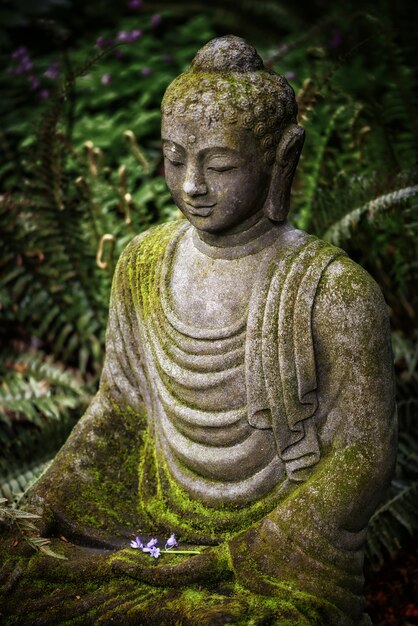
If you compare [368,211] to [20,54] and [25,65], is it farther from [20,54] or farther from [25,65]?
[20,54]

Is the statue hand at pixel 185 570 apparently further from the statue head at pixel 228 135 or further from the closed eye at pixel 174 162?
the closed eye at pixel 174 162

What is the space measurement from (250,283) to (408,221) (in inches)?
113

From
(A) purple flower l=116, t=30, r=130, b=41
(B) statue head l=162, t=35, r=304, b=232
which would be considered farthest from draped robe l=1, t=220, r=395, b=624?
(A) purple flower l=116, t=30, r=130, b=41

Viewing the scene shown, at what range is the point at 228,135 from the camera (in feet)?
9.90

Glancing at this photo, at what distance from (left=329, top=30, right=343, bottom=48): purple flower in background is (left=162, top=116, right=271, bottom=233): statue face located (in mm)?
5041

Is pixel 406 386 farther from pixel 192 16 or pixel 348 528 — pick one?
pixel 192 16

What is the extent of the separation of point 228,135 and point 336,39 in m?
5.17

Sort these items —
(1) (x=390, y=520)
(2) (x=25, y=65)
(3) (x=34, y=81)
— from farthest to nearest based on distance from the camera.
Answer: (2) (x=25, y=65), (3) (x=34, y=81), (1) (x=390, y=520)

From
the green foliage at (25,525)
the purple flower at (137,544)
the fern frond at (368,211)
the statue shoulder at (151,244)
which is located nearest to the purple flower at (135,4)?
the fern frond at (368,211)

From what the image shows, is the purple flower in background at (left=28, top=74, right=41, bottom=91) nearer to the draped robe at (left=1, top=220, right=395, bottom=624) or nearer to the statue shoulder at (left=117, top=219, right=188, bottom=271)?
the statue shoulder at (left=117, top=219, right=188, bottom=271)

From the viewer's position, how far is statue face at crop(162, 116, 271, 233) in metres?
3.03

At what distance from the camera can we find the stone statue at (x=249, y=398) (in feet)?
10.1

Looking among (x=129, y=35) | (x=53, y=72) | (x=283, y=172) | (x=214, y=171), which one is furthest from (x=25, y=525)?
(x=129, y=35)

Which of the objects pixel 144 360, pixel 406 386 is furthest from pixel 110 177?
pixel 144 360
